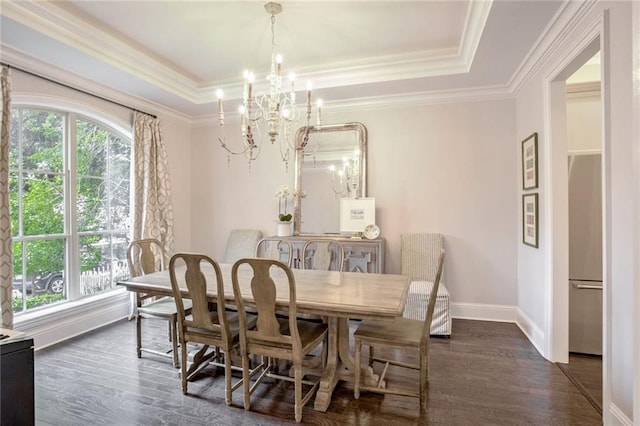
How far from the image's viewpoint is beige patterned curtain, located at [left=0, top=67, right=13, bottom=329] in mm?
2713

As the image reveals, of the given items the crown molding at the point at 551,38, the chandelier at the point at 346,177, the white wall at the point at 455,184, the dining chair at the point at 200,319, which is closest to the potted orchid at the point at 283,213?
the chandelier at the point at 346,177

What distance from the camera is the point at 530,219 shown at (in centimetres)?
327

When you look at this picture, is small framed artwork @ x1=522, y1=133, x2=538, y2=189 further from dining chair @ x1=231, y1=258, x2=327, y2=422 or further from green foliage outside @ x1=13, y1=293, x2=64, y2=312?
green foliage outside @ x1=13, y1=293, x2=64, y2=312

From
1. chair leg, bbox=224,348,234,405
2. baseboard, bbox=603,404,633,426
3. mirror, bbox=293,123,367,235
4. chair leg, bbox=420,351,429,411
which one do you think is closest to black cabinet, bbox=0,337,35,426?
chair leg, bbox=224,348,234,405

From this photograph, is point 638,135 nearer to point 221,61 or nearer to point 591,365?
point 591,365

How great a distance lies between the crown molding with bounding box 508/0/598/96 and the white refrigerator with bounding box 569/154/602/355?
3.05 feet

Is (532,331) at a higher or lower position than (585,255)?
lower

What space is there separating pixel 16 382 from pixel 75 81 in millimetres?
2941

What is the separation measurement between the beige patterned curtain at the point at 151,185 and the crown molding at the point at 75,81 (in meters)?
0.17

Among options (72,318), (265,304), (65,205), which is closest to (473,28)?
A: (265,304)

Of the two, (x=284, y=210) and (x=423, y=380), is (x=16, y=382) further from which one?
(x=284, y=210)

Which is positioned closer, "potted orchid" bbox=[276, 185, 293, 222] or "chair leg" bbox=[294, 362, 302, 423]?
"chair leg" bbox=[294, 362, 302, 423]

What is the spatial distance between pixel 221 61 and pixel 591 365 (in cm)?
451

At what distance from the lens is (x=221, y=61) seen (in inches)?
138
